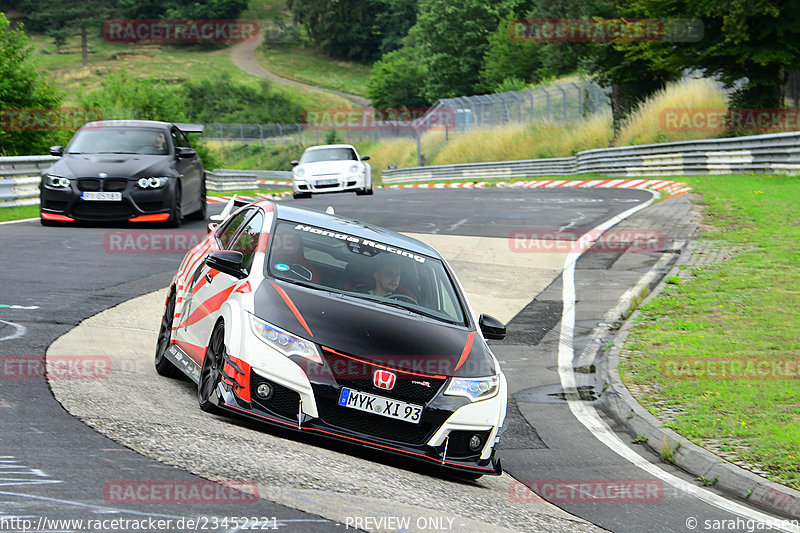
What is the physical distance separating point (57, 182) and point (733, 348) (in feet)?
36.7

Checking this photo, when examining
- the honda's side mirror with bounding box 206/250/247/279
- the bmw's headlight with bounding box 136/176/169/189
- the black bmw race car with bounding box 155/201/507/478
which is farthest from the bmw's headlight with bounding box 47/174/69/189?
the honda's side mirror with bounding box 206/250/247/279

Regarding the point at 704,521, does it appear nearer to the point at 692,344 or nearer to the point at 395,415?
the point at 395,415

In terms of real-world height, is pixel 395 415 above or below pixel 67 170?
below

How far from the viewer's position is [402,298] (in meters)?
7.46

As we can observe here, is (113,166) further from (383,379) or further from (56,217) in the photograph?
(383,379)

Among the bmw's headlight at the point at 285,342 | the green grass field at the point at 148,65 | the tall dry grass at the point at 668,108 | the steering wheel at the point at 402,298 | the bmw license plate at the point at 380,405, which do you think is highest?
the green grass field at the point at 148,65

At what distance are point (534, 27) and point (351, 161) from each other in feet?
124

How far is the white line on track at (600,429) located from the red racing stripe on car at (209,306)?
10.9 ft

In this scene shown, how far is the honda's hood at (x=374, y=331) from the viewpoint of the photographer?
6.51m

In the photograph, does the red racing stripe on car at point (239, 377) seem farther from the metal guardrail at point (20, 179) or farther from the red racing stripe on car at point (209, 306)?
the metal guardrail at point (20, 179)

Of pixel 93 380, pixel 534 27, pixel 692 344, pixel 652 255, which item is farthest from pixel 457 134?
pixel 93 380

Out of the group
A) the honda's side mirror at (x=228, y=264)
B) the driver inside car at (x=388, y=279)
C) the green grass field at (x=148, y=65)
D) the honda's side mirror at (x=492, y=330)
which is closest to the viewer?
the honda's side mirror at (x=228, y=264)

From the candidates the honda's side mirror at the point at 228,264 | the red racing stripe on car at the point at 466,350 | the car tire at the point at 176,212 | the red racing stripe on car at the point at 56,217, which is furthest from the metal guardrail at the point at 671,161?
the honda's side mirror at the point at 228,264

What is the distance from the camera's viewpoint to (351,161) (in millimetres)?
29656
